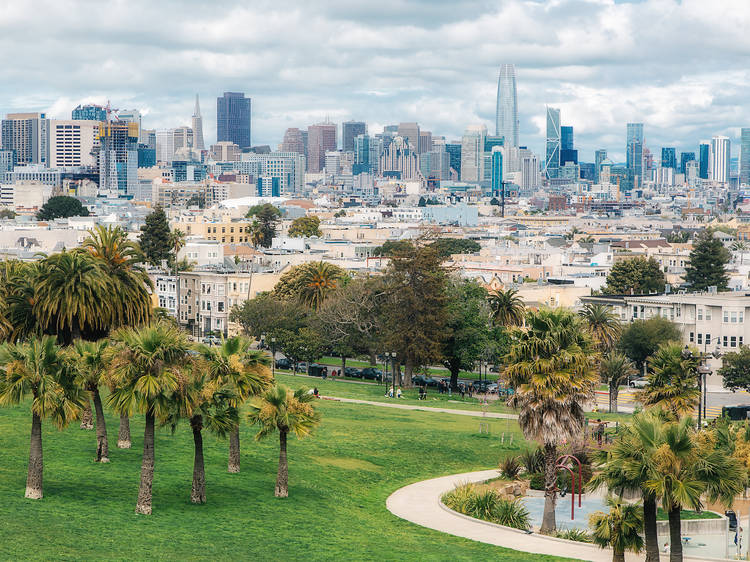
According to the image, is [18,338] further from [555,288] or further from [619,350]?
[555,288]

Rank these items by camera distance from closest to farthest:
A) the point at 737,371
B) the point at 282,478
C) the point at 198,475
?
the point at 198,475
the point at 282,478
the point at 737,371

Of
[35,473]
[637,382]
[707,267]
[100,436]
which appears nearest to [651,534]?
[35,473]

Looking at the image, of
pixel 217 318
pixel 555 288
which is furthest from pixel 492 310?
pixel 217 318

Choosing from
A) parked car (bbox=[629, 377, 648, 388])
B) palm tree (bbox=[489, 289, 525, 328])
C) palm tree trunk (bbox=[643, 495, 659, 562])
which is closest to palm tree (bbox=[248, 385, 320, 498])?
palm tree trunk (bbox=[643, 495, 659, 562])

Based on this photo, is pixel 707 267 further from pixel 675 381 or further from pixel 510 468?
pixel 510 468

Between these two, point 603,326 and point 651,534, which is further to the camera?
point 603,326
